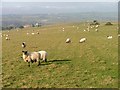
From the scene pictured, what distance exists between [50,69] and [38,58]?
8.15 feet

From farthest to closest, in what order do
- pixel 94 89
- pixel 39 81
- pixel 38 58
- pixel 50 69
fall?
pixel 38 58, pixel 50 69, pixel 39 81, pixel 94 89

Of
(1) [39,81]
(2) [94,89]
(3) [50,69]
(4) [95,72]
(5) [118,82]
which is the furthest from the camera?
(3) [50,69]

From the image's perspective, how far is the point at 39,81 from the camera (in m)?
19.4

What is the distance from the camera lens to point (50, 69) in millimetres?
23219

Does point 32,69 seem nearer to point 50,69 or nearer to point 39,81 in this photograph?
point 50,69

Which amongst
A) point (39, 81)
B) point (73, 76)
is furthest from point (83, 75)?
point (39, 81)

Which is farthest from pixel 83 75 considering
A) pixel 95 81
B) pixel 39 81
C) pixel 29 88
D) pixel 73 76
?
pixel 29 88

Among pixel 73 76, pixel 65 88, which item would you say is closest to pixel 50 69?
pixel 73 76

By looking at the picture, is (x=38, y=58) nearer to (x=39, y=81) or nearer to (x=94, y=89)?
(x=39, y=81)

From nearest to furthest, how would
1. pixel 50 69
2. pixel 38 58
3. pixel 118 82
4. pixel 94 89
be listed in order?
1. pixel 94 89
2. pixel 118 82
3. pixel 50 69
4. pixel 38 58

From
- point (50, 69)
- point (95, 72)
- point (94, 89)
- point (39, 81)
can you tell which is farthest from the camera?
point (50, 69)

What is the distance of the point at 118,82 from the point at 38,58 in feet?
29.9

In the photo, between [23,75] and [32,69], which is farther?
[32,69]

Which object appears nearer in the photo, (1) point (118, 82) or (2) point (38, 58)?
(1) point (118, 82)
